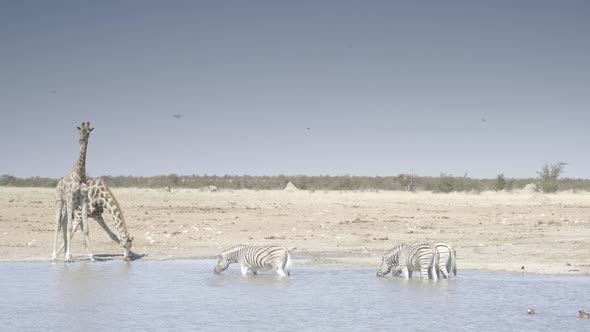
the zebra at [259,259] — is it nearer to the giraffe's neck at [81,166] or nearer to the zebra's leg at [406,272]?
the zebra's leg at [406,272]

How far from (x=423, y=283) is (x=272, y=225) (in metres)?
12.4

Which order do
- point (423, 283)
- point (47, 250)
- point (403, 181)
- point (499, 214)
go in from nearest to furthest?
point (423, 283)
point (47, 250)
point (499, 214)
point (403, 181)

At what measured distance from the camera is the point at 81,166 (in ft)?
59.5

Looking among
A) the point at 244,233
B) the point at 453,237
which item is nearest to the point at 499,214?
the point at 453,237

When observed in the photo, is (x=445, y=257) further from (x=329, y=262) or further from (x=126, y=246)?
(x=126, y=246)

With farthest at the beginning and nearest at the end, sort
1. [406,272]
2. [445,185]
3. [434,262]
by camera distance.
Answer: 1. [445,185]
2. [406,272]
3. [434,262]

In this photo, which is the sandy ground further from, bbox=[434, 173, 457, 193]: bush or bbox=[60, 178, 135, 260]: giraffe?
bbox=[434, 173, 457, 193]: bush

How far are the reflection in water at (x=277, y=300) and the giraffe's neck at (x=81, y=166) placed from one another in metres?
2.39

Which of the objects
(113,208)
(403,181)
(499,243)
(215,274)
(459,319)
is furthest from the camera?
(403,181)

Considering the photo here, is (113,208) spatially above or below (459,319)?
above

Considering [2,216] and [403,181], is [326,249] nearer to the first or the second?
[2,216]

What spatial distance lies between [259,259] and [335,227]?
35.4 ft

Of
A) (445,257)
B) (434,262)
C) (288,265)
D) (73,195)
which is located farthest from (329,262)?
(73,195)

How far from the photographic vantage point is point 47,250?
19.8m
